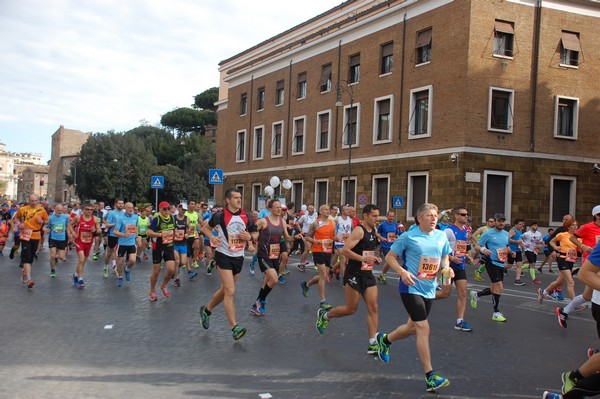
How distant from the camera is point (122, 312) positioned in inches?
373

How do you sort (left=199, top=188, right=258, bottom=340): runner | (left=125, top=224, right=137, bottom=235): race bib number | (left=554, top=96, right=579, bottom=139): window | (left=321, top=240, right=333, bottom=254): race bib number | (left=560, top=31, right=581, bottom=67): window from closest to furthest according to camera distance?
(left=199, top=188, right=258, bottom=340): runner, (left=321, top=240, right=333, bottom=254): race bib number, (left=125, top=224, right=137, bottom=235): race bib number, (left=560, top=31, right=581, bottom=67): window, (left=554, top=96, right=579, bottom=139): window

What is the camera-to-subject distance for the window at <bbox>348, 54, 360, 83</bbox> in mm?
33406

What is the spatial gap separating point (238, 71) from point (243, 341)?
40.5m

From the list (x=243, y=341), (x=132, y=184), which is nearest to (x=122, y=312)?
(x=243, y=341)

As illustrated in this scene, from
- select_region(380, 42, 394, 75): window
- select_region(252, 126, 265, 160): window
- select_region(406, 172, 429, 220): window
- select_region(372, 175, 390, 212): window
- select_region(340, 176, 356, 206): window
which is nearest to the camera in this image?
select_region(406, 172, 429, 220): window

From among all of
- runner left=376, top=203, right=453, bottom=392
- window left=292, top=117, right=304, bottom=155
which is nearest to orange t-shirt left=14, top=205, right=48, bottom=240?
runner left=376, top=203, right=453, bottom=392

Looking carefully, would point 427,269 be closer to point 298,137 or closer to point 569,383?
point 569,383

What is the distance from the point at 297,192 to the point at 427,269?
31.9 m

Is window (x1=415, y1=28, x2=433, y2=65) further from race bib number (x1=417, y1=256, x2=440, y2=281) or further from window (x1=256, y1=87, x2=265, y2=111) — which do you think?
race bib number (x1=417, y1=256, x2=440, y2=281)

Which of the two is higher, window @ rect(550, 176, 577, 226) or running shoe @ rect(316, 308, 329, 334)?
window @ rect(550, 176, 577, 226)

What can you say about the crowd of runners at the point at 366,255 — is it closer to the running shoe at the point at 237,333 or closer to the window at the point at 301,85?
the running shoe at the point at 237,333

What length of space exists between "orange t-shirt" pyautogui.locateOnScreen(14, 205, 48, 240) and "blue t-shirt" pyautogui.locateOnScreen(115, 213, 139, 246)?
5.63 ft

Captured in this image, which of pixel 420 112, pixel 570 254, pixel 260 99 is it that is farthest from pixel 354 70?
pixel 570 254

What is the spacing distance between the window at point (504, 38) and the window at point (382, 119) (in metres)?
5.90
